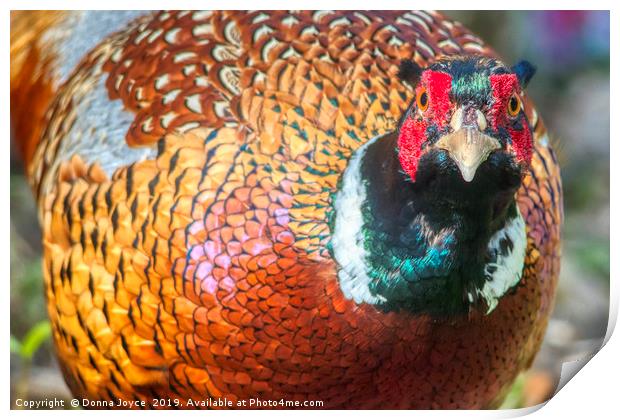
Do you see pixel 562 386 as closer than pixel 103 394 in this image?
No

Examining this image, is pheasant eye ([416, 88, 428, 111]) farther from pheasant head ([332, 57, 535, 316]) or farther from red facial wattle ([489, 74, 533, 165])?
red facial wattle ([489, 74, 533, 165])

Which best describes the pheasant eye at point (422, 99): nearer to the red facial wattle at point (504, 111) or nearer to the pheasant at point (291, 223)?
the pheasant at point (291, 223)

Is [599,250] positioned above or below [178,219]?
below

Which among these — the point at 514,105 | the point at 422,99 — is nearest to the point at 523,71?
the point at 514,105

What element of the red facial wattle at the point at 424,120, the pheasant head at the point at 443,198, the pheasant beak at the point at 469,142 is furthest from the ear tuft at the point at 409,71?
the pheasant beak at the point at 469,142

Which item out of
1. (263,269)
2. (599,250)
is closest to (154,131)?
(263,269)

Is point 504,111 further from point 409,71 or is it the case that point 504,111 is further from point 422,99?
point 409,71

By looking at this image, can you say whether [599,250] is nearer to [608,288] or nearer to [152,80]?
[608,288]
